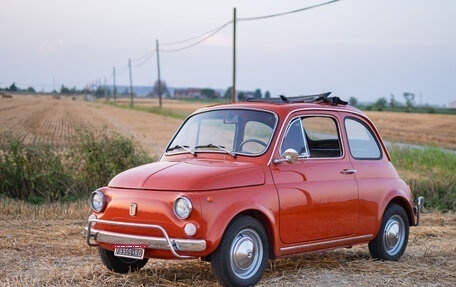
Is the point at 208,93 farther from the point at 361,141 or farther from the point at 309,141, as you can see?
the point at 309,141

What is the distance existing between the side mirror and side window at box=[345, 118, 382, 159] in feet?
4.44

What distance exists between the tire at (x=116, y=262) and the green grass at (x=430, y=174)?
793 cm

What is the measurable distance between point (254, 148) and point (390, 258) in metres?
2.35

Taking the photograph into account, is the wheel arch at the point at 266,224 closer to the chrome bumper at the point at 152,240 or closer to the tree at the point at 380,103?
the chrome bumper at the point at 152,240

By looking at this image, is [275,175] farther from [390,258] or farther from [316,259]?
[390,258]

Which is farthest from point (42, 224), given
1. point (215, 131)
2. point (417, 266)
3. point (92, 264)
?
point (417, 266)

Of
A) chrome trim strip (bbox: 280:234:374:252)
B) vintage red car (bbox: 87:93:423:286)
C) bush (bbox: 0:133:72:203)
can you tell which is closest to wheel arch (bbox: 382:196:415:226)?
vintage red car (bbox: 87:93:423:286)

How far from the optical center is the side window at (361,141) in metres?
8.11

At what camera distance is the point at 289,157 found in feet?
22.5

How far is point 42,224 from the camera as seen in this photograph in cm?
1020

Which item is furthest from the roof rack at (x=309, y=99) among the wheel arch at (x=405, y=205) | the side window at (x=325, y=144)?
the wheel arch at (x=405, y=205)

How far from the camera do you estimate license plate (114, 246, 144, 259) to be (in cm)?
622

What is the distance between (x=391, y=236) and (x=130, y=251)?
3446 millimetres

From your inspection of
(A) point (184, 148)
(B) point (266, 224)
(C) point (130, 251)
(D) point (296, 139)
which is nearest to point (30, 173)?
(A) point (184, 148)
